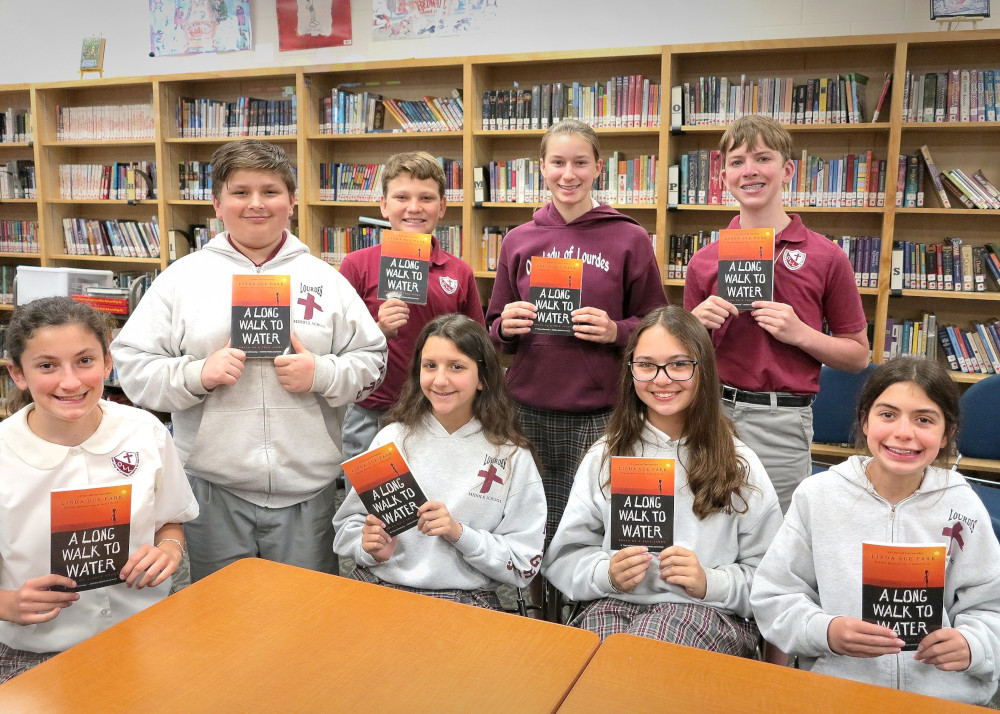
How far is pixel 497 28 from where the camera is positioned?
4.77m

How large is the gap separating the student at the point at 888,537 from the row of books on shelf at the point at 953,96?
109 inches

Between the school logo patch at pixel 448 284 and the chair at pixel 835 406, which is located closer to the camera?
the school logo patch at pixel 448 284

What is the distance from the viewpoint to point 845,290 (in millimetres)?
2250

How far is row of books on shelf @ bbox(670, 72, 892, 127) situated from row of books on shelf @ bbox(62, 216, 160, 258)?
Answer: 12.6ft

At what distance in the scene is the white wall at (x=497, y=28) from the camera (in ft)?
13.5

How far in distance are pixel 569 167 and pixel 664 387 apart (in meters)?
0.85

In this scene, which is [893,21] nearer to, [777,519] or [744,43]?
[744,43]

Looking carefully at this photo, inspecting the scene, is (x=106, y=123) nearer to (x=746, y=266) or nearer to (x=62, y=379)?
(x=62, y=379)

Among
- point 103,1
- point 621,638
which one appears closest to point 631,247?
point 621,638

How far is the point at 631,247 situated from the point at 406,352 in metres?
0.85

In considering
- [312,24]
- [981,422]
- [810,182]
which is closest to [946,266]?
[810,182]

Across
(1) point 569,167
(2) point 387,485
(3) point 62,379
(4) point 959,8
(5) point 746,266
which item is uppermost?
(4) point 959,8

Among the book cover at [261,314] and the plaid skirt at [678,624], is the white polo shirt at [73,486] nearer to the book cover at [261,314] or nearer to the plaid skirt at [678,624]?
the book cover at [261,314]

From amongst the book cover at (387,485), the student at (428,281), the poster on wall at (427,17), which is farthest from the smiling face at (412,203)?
the poster on wall at (427,17)
